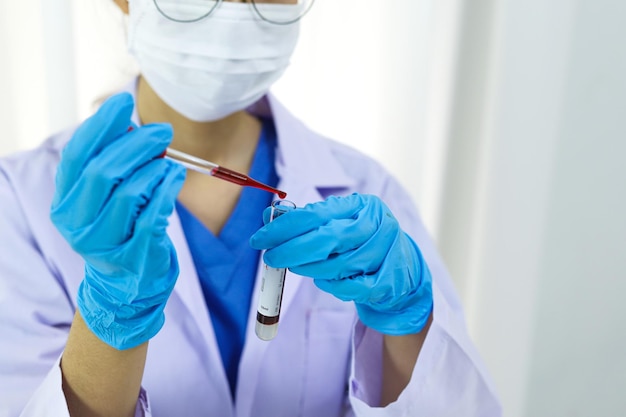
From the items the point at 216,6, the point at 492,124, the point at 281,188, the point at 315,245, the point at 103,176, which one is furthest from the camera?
the point at 492,124

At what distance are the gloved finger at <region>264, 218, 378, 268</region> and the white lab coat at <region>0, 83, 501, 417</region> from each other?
0.65ft

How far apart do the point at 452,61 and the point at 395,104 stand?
0.57 ft

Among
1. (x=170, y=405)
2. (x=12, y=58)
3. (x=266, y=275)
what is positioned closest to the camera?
(x=266, y=275)

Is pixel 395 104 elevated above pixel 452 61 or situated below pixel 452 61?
below

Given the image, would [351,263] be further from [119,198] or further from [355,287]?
[119,198]

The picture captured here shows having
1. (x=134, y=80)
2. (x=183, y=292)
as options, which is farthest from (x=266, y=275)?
(x=134, y=80)

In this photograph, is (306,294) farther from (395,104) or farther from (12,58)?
(12,58)

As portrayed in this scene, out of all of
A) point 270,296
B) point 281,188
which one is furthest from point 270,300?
point 281,188

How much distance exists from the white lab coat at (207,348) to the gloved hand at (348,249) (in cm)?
9

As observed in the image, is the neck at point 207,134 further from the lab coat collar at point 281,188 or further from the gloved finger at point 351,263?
the gloved finger at point 351,263

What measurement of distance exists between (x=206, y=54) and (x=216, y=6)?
70 millimetres

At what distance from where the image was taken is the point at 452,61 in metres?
1.48

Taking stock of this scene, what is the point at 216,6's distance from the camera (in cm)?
88

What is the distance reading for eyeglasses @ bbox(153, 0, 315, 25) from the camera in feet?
2.89
